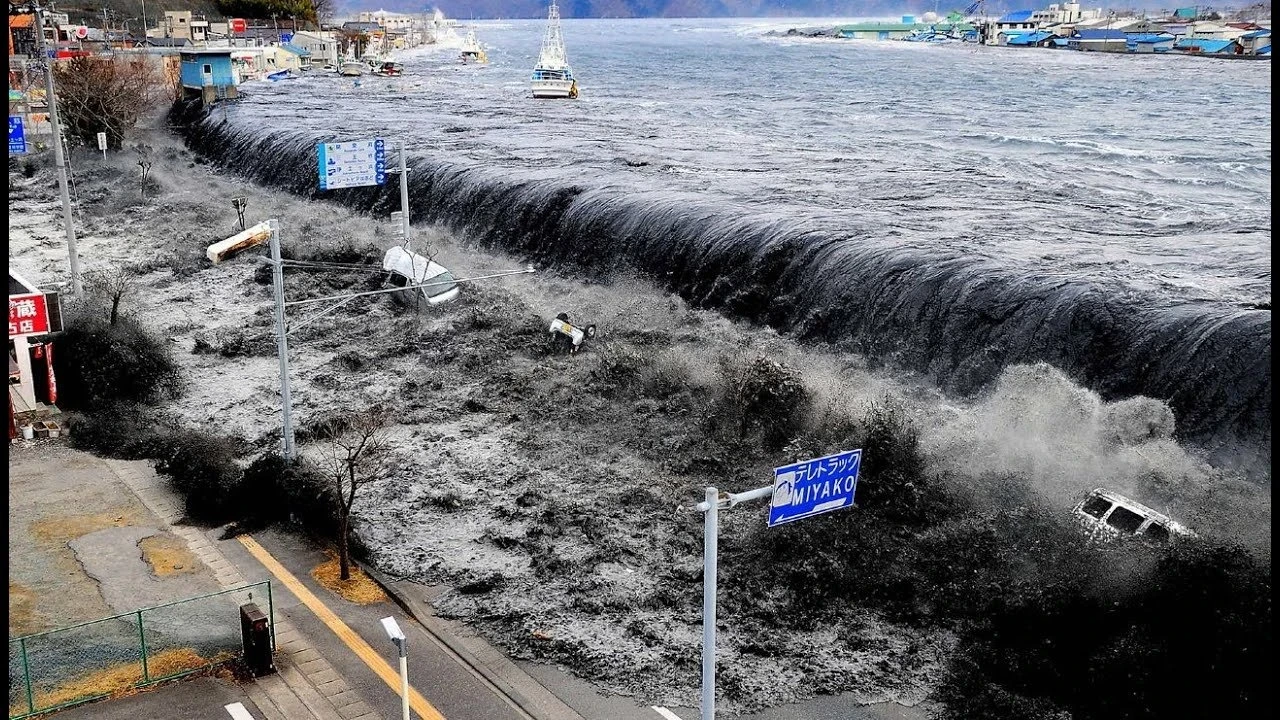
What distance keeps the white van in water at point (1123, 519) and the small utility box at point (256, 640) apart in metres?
15.8

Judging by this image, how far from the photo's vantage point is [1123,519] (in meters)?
22.7

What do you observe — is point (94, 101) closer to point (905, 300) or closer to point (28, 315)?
point (28, 315)

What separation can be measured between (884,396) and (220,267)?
2949cm

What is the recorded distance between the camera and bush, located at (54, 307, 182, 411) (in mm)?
32094

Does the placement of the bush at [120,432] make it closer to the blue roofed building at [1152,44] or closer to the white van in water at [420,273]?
the white van in water at [420,273]

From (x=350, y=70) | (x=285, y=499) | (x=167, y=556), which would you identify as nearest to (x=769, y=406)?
(x=285, y=499)

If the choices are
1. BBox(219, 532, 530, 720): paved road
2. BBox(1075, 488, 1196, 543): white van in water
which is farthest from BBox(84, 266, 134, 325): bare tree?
BBox(1075, 488, 1196, 543): white van in water

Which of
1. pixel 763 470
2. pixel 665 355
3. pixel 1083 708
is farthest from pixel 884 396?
pixel 1083 708

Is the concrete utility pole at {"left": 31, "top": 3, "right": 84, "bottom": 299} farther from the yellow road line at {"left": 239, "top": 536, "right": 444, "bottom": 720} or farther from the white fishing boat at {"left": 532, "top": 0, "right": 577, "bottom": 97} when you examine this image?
the white fishing boat at {"left": 532, "top": 0, "right": 577, "bottom": 97}

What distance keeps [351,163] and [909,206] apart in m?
22.4

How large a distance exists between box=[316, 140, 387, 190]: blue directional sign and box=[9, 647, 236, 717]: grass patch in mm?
19554

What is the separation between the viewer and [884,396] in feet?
101

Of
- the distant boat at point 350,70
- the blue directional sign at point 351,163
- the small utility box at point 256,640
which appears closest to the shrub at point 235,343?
the blue directional sign at point 351,163

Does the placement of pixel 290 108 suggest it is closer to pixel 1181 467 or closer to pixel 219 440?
pixel 219 440
